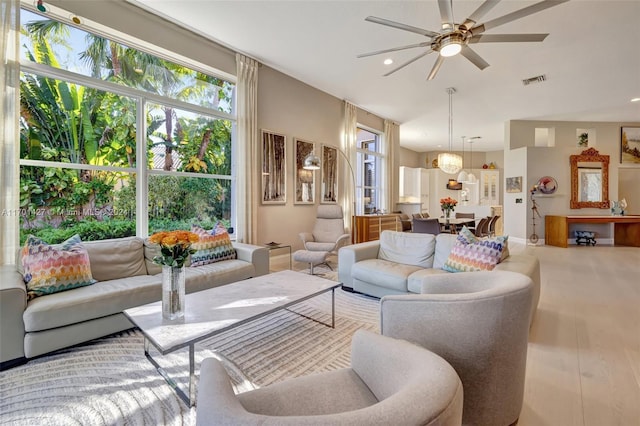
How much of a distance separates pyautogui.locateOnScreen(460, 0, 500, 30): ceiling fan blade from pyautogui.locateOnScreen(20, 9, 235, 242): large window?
3.34 meters

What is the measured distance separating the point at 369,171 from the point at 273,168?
3.40 meters

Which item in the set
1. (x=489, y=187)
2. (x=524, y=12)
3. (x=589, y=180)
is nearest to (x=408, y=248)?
(x=524, y=12)

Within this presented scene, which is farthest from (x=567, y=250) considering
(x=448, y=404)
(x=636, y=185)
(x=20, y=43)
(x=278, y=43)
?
(x=20, y=43)

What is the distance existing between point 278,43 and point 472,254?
3.67 meters

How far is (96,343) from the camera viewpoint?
7.75 feet

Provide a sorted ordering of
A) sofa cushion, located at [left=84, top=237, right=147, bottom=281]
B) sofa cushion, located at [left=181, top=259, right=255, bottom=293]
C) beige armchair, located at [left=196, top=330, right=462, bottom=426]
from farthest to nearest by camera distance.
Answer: sofa cushion, located at [left=181, top=259, right=255, bottom=293] → sofa cushion, located at [left=84, top=237, right=147, bottom=281] → beige armchair, located at [left=196, top=330, right=462, bottom=426]

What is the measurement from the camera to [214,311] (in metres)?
2.08

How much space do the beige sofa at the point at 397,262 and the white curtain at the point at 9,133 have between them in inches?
128

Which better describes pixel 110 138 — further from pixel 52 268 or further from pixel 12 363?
pixel 12 363

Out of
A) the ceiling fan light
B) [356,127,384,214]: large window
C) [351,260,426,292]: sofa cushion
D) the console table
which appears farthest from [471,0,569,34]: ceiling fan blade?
the console table

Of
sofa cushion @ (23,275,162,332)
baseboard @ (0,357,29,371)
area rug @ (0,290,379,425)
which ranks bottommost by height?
area rug @ (0,290,379,425)

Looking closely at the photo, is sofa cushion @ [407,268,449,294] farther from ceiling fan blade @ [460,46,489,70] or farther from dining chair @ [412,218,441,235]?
dining chair @ [412,218,441,235]

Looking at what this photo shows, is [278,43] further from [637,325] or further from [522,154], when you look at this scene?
[522,154]

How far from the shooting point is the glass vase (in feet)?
6.41
